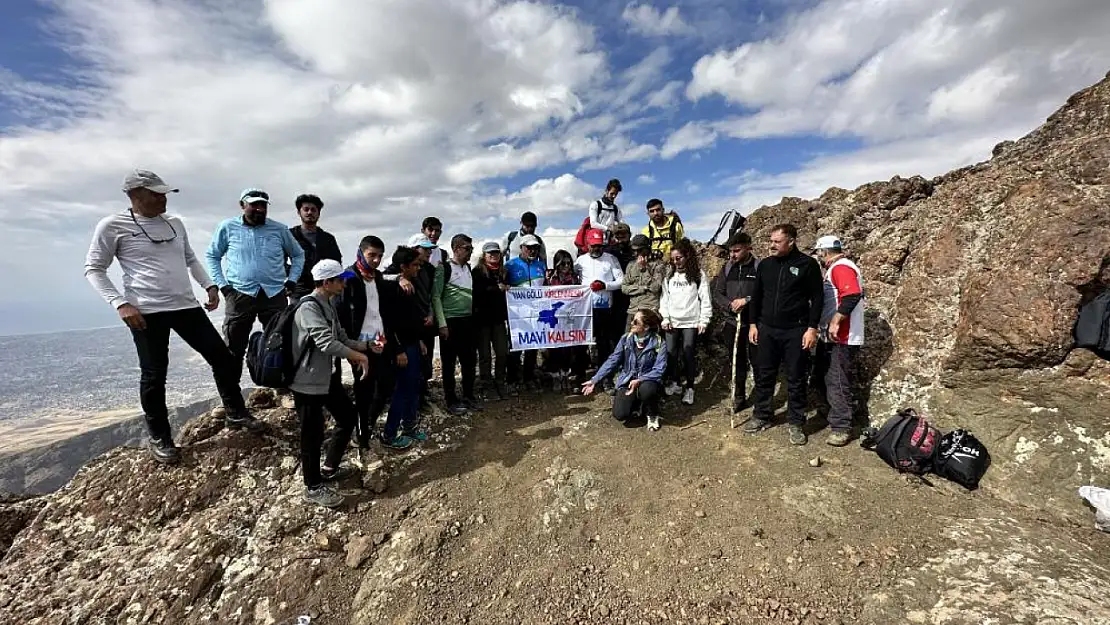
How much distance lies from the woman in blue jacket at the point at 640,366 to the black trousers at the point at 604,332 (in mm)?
1579

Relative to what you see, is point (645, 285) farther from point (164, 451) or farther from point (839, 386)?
point (164, 451)

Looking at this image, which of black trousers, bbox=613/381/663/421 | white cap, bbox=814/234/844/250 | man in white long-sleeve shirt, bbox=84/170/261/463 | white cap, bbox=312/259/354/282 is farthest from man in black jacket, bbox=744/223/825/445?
man in white long-sleeve shirt, bbox=84/170/261/463

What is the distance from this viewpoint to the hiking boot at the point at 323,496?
18.2 ft

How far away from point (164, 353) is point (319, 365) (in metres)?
2.02

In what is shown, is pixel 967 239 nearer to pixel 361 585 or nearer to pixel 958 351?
pixel 958 351

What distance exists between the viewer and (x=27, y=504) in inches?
224

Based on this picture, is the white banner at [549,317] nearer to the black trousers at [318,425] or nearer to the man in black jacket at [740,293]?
the man in black jacket at [740,293]

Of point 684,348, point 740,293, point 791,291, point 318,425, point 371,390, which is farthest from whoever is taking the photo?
point 684,348

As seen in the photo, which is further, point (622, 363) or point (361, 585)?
point (622, 363)

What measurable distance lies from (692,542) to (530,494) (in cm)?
214

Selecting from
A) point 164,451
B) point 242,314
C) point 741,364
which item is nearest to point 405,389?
point 242,314

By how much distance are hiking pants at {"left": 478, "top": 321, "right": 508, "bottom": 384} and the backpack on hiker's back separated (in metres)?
3.89

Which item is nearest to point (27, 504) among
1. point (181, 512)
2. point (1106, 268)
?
point (181, 512)

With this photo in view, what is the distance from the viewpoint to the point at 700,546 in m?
4.84
